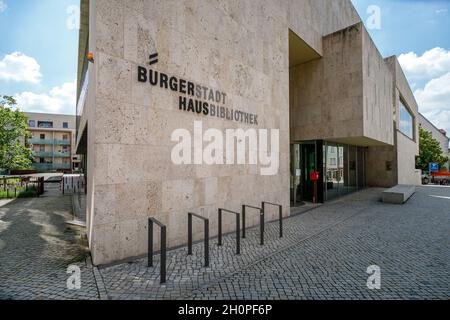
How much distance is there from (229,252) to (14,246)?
495 cm

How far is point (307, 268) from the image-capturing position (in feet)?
15.0

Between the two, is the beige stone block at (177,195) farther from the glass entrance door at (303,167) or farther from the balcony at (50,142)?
the balcony at (50,142)

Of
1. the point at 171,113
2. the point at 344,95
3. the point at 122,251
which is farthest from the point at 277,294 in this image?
the point at 344,95

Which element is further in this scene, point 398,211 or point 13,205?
point 13,205

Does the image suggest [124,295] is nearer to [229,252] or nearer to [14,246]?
[229,252]

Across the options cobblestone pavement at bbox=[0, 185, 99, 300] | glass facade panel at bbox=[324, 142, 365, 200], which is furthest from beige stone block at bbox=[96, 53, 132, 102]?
glass facade panel at bbox=[324, 142, 365, 200]

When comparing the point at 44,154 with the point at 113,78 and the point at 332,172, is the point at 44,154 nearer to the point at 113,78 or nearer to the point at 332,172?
the point at 332,172

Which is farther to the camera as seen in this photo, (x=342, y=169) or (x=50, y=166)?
(x=50, y=166)

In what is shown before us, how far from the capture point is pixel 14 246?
5.66 m

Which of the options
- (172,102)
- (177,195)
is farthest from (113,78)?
(177,195)

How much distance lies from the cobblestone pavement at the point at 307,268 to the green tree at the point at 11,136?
856 inches

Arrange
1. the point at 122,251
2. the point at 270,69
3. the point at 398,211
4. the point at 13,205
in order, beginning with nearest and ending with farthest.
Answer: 1. the point at 122,251
2. the point at 270,69
3. the point at 398,211
4. the point at 13,205

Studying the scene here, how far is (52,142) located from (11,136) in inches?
1734

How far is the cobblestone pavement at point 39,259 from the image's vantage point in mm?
3643
